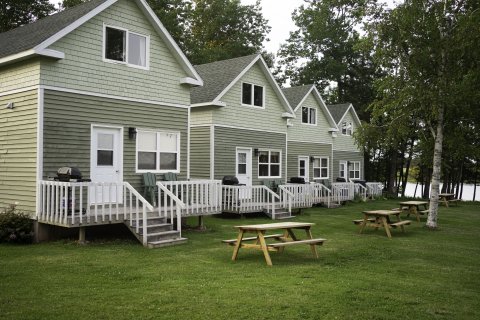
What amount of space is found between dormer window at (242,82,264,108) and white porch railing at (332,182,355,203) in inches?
269

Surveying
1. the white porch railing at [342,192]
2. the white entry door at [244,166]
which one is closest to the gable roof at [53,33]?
the white entry door at [244,166]

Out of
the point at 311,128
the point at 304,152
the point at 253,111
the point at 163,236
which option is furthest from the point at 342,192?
the point at 163,236

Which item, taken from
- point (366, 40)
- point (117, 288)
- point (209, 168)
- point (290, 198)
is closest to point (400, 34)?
point (366, 40)

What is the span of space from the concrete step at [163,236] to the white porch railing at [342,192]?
562 inches

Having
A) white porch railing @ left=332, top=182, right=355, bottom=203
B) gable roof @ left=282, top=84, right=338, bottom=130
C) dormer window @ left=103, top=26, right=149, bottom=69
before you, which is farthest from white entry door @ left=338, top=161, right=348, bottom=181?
Answer: dormer window @ left=103, top=26, right=149, bottom=69

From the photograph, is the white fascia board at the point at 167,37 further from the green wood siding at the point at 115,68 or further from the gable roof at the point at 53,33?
the green wood siding at the point at 115,68

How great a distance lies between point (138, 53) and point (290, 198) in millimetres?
8554

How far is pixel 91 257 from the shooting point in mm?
9758

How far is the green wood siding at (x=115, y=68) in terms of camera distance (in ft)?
40.9

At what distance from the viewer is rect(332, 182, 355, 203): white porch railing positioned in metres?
24.6

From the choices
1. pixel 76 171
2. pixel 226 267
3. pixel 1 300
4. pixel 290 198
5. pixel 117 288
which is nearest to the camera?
pixel 1 300

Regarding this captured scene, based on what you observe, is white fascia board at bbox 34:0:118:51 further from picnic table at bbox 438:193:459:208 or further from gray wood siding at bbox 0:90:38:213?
picnic table at bbox 438:193:459:208

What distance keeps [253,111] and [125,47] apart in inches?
324

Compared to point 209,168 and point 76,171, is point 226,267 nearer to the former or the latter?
point 76,171
